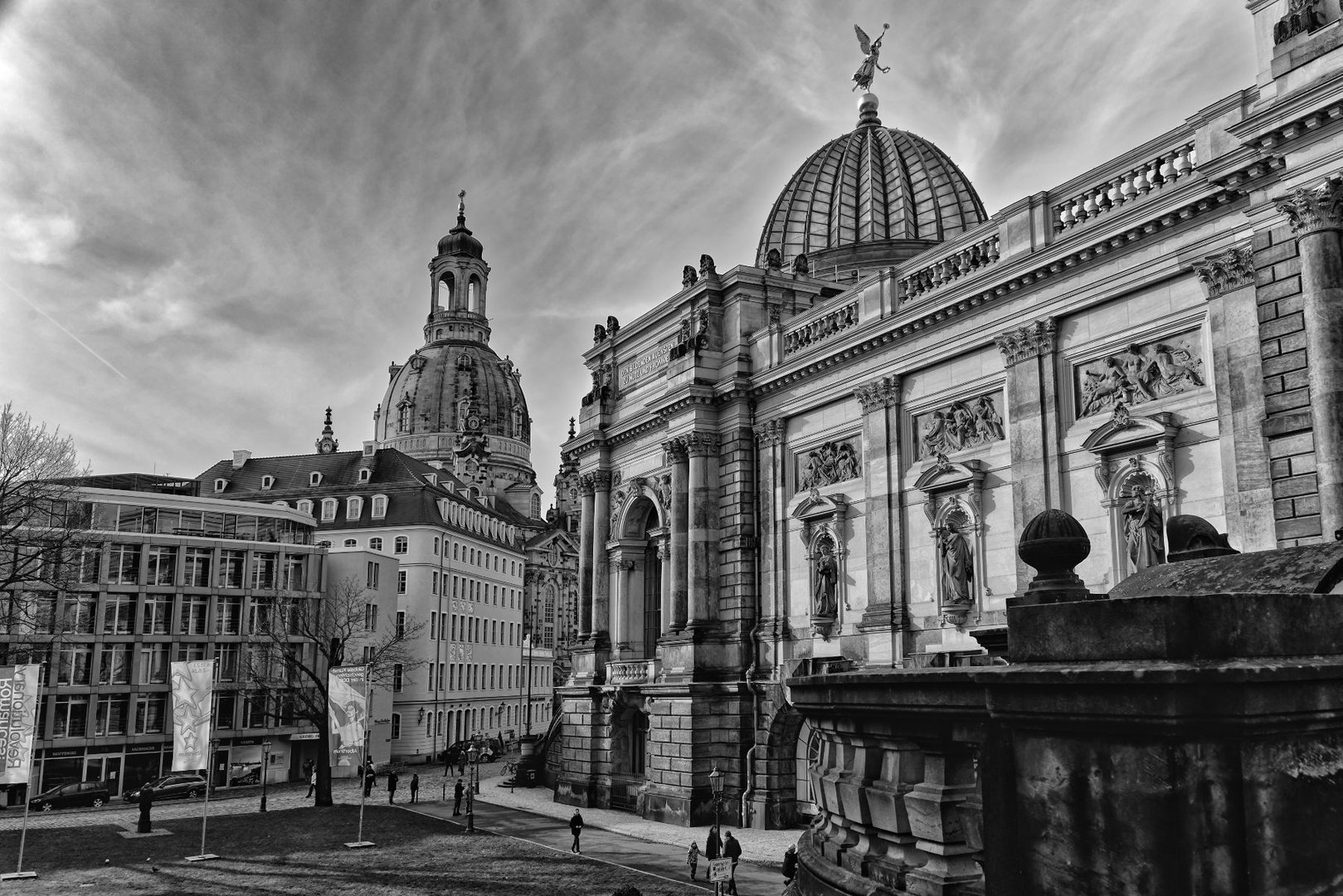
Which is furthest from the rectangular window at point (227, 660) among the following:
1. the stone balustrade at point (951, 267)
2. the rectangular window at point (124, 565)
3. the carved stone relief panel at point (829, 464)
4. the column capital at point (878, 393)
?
the stone balustrade at point (951, 267)

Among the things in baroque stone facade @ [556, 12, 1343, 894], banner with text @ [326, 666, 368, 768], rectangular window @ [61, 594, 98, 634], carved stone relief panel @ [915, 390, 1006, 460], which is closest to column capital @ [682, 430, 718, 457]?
baroque stone facade @ [556, 12, 1343, 894]

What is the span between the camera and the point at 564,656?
406 feet

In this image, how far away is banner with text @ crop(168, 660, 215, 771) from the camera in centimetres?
3403

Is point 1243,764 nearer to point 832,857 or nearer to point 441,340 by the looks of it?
point 832,857

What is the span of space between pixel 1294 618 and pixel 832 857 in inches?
136

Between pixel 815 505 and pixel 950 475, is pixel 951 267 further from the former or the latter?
A: pixel 815 505

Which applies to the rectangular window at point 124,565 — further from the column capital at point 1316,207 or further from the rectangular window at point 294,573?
the column capital at point 1316,207

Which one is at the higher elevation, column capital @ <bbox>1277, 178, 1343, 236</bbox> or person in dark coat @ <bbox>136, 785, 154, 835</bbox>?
column capital @ <bbox>1277, 178, 1343, 236</bbox>

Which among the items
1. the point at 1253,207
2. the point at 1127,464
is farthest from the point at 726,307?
the point at 1253,207

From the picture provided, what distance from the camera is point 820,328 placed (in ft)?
129

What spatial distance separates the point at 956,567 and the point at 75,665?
4775 centimetres

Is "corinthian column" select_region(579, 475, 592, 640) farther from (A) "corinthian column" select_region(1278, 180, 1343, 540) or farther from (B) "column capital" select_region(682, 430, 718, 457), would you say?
(A) "corinthian column" select_region(1278, 180, 1343, 540)

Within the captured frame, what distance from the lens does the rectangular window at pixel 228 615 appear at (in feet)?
210

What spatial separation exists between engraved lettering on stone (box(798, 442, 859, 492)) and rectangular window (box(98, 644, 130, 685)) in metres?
40.6
